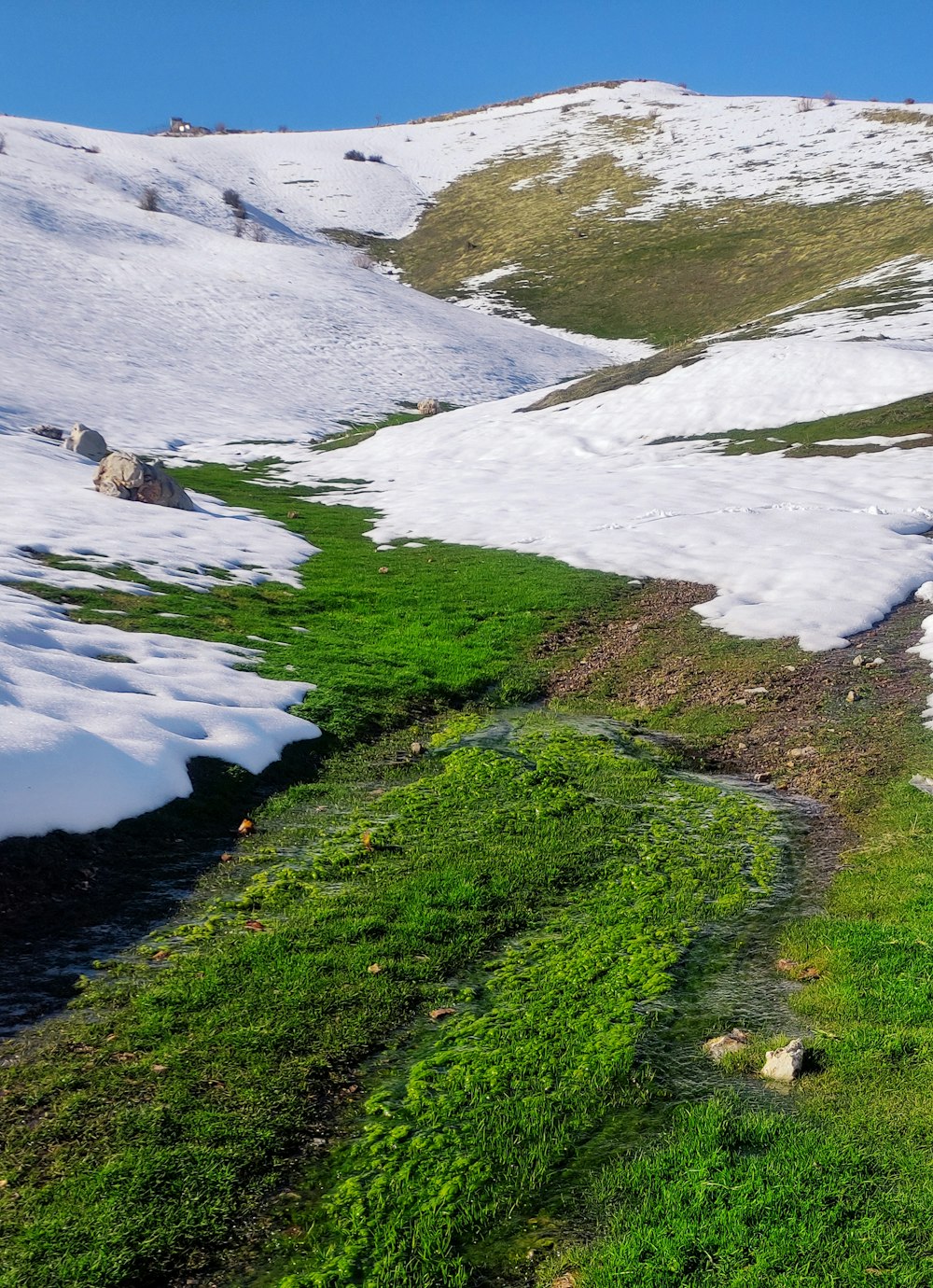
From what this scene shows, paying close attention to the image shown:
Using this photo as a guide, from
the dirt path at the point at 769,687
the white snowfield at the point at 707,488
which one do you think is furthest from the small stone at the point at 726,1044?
the white snowfield at the point at 707,488

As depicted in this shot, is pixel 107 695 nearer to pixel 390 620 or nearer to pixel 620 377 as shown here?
pixel 390 620

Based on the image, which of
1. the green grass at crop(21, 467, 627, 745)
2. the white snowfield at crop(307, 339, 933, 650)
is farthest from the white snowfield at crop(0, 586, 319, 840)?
the white snowfield at crop(307, 339, 933, 650)

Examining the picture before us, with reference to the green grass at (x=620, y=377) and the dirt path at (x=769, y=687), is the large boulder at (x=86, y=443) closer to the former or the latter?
the green grass at (x=620, y=377)

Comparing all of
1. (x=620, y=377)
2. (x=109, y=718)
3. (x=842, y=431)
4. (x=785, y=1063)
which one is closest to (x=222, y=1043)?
(x=785, y=1063)

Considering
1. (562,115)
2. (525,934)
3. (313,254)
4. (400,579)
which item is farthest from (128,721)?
(562,115)

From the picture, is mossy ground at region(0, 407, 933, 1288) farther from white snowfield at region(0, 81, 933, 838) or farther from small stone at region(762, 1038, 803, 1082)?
white snowfield at region(0, 81, 933, 838)

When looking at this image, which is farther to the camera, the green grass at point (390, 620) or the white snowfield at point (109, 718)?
the green grass at point (390, 620)
